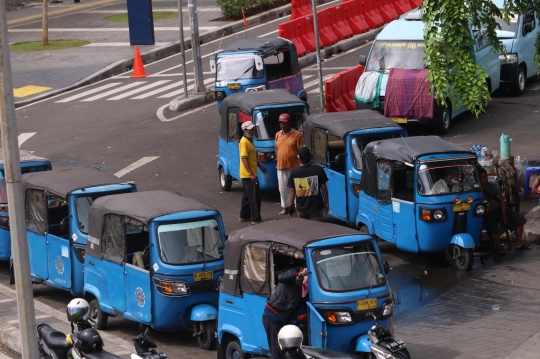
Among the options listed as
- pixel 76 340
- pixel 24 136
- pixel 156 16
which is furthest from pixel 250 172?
pixel 156 16

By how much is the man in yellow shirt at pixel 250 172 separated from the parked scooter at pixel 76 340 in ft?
21.3

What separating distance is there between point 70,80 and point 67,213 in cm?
1695

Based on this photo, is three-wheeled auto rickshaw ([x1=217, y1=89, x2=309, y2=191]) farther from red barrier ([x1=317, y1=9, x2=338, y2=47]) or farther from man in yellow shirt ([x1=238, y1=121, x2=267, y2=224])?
red barrier ([x1=317, y1=9, x2=338, y2=47])

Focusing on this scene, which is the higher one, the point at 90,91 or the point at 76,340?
the point at 76,340

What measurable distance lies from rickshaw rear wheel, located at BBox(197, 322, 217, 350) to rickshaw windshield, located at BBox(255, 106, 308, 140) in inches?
272

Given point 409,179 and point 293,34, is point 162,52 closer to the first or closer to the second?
point 293,34

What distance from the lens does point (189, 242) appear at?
12.8 m

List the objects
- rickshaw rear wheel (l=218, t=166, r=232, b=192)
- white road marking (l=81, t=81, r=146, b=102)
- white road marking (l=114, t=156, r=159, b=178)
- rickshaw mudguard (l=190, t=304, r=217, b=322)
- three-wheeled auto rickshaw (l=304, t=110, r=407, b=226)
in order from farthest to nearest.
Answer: white road marking (l=81, t=81, r=146, b=102), white road marking (l=114, t=156, r=159, b=178), rickshaw rear wheel (l=218, t=166, r=232, b=192), three-wheeled auto rickshaw (l=304, t=110, r=407, b=226), rickshaw mudguard (l=190, t=304, r=217, b=322)

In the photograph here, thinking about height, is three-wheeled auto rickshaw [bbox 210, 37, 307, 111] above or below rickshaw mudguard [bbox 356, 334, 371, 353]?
above

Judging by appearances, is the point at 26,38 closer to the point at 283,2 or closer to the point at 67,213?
the point at 283,2

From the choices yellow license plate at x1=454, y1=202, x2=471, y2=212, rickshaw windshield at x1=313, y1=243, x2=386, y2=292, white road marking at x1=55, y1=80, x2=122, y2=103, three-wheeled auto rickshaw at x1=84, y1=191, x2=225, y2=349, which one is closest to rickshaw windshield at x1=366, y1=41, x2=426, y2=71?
yellow license plate at x1=454, y1=202, x2=471, y2=212

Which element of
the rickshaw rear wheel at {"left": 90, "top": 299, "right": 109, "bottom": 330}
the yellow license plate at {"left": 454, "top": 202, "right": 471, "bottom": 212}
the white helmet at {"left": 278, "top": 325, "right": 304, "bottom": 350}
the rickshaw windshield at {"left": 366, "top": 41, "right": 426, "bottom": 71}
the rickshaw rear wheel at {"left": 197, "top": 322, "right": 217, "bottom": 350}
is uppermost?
the rickshaw windshield at {"left": 366, "top": 41, "right": 426, "bottom": 71}

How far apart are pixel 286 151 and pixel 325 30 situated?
16111 millimetres

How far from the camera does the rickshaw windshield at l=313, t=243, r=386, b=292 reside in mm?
10719
